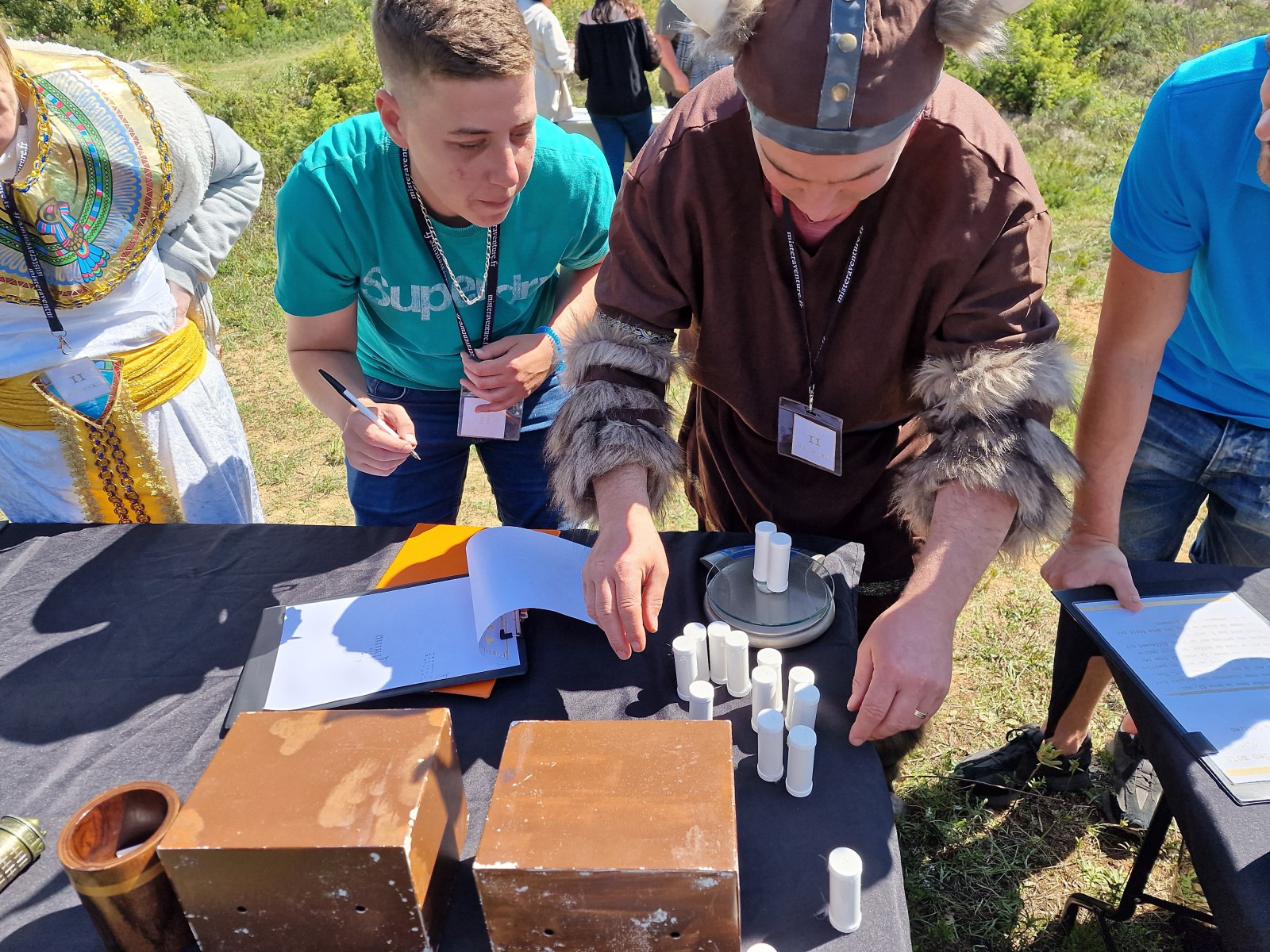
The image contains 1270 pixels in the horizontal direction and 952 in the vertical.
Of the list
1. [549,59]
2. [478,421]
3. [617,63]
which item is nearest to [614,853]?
[478,421]

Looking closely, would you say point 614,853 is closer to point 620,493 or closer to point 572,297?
point 620,493

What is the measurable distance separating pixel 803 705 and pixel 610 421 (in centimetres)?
57

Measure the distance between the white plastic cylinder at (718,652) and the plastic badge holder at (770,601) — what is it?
74 mm

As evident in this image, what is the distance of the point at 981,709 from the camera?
245cm

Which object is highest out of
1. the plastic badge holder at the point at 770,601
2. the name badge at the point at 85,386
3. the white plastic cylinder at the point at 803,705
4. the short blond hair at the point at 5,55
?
the short blond hair at the point at 5,55

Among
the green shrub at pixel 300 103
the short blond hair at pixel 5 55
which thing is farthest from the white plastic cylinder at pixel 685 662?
the green shrub at pixel 300 103

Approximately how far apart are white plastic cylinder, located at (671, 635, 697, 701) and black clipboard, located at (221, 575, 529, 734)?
9.6 inches

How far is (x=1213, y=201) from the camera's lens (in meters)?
1.40

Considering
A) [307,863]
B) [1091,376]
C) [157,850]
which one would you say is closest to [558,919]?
[307,863]

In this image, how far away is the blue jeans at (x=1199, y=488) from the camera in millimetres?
1682

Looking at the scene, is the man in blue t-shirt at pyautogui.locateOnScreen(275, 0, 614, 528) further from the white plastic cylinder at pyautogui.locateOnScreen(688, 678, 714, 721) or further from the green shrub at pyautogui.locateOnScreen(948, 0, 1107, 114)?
the green shrub at pyautogui.locateOnScreen(948, 0, 1107, 114)

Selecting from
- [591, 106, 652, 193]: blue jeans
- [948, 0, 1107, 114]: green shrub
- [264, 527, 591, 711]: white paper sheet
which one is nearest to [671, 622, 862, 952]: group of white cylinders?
[264, 527, 591, 711]: white paper sheet

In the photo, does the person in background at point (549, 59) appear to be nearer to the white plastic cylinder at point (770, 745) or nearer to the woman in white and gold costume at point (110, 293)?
the woman in white and gold costume at point (110, 293)

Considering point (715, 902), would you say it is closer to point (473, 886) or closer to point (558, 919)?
point (558, 919)
